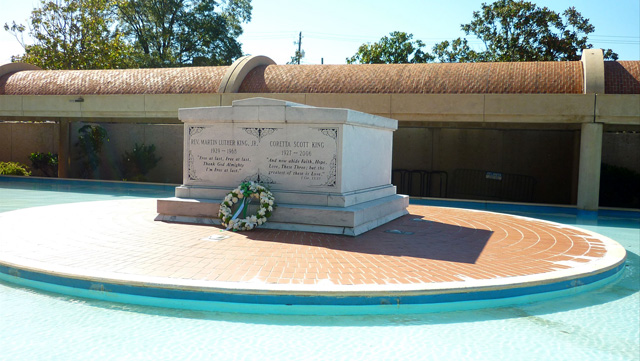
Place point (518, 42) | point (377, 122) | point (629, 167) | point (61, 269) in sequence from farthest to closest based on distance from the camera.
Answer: point (518, 42)
point (629, 167)
point (377, 122)
point (61, 269)

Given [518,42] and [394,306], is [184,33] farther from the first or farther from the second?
[394,306]

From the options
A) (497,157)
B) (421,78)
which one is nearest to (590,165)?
(421,78)

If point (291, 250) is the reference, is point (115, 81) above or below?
above

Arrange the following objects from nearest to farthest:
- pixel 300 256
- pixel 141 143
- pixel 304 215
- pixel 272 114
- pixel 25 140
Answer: pixel 300 256
pixel 304 215
pixel 272 114
pixel 141 143
pixel 25 140

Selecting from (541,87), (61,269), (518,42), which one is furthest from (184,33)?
(61,269)

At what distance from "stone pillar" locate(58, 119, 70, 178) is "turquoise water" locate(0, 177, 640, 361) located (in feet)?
58.7

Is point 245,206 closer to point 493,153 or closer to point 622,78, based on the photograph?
point 622,78

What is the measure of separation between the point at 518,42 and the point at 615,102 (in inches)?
685

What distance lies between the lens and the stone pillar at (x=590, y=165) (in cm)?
1441

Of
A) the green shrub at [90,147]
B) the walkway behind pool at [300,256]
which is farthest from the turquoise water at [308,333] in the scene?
the green shrub at [90,147]

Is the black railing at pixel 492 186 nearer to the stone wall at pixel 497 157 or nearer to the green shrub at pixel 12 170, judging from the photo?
the stone wall at pixel 497 157

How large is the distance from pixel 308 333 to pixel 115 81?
16.6 metres

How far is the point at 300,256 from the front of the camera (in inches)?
272

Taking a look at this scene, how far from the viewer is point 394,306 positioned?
17.5 feet
